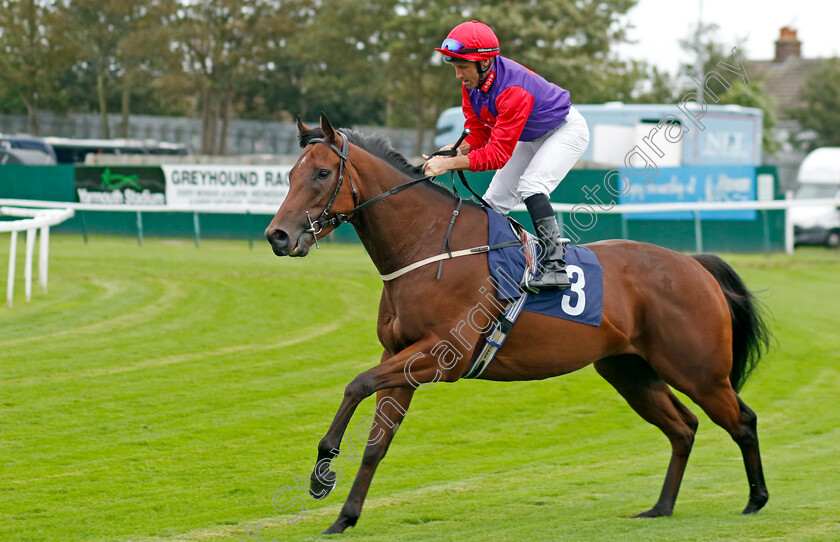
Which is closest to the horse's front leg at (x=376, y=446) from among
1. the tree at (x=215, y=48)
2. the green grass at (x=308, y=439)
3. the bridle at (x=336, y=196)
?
the green grass at (x=308, y=439)

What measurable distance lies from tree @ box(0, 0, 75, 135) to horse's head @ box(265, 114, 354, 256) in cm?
3252

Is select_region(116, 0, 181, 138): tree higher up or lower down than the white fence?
higher up

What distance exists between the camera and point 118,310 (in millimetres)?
11367

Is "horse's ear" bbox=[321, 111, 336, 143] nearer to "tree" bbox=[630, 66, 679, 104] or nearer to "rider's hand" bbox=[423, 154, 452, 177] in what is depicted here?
"rider's hand" bbox=[423, 154, 452, 177]

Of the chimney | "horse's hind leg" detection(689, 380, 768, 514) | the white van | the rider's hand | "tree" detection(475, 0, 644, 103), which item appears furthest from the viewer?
the chimney

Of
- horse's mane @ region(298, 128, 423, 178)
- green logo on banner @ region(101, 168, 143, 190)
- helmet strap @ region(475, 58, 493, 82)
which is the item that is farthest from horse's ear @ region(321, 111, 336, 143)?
green logo on banner @ region(101, 168, 143, 190)

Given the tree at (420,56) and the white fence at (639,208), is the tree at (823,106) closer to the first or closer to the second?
the tree at (420,56)

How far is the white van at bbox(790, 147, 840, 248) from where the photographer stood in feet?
69.9

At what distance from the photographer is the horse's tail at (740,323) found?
568 centimetres

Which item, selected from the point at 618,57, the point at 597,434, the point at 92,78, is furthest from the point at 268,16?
the point at 597,434

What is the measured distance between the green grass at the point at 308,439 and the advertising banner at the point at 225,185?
27.9ft

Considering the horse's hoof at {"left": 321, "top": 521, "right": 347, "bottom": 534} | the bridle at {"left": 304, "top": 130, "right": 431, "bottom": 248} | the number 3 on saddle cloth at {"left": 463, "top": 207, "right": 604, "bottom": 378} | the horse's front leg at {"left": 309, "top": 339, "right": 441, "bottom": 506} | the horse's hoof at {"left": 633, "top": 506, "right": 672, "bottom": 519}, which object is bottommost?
the horse's hoof at {"left": 633, "top": 506, "right": 672, "bottom": 519}

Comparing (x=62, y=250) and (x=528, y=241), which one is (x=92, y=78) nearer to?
(x=62, y=250)

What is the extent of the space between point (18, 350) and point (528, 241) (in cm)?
588
